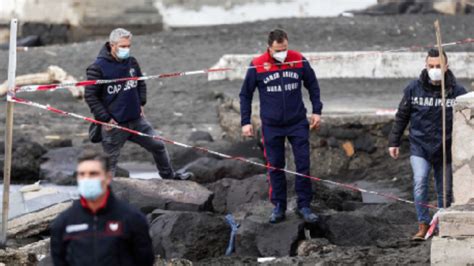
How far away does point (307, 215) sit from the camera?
36.6 feet

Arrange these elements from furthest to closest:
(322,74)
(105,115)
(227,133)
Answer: (322,74) → (227,133) → (105,115)

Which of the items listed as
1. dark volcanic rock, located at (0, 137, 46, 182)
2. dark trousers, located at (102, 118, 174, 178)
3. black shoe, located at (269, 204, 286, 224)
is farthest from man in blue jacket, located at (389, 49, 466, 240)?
dark volcanic rock, located at (0, 137, 46, 182)

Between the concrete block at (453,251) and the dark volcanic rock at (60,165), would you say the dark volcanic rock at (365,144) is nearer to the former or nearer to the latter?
the dark volcanic rock at (60,165)

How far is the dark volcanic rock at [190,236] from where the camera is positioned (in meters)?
10.4

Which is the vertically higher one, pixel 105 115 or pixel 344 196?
pixel 105 115

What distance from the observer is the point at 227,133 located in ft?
59.0

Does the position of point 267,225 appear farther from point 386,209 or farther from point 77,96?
point 77,96

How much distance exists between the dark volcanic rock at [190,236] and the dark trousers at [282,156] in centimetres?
75

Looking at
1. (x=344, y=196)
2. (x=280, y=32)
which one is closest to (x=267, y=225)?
(x=280, y=32)

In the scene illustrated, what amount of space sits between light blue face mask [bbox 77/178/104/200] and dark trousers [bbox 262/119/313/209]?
450 centimetres

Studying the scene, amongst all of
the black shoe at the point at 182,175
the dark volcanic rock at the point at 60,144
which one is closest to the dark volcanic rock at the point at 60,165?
the dark volcanic rock at the point at 60,144

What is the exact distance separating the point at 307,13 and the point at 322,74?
36.3ft

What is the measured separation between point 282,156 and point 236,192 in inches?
56.2

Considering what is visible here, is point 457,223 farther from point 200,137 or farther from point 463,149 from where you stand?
point 200,137
